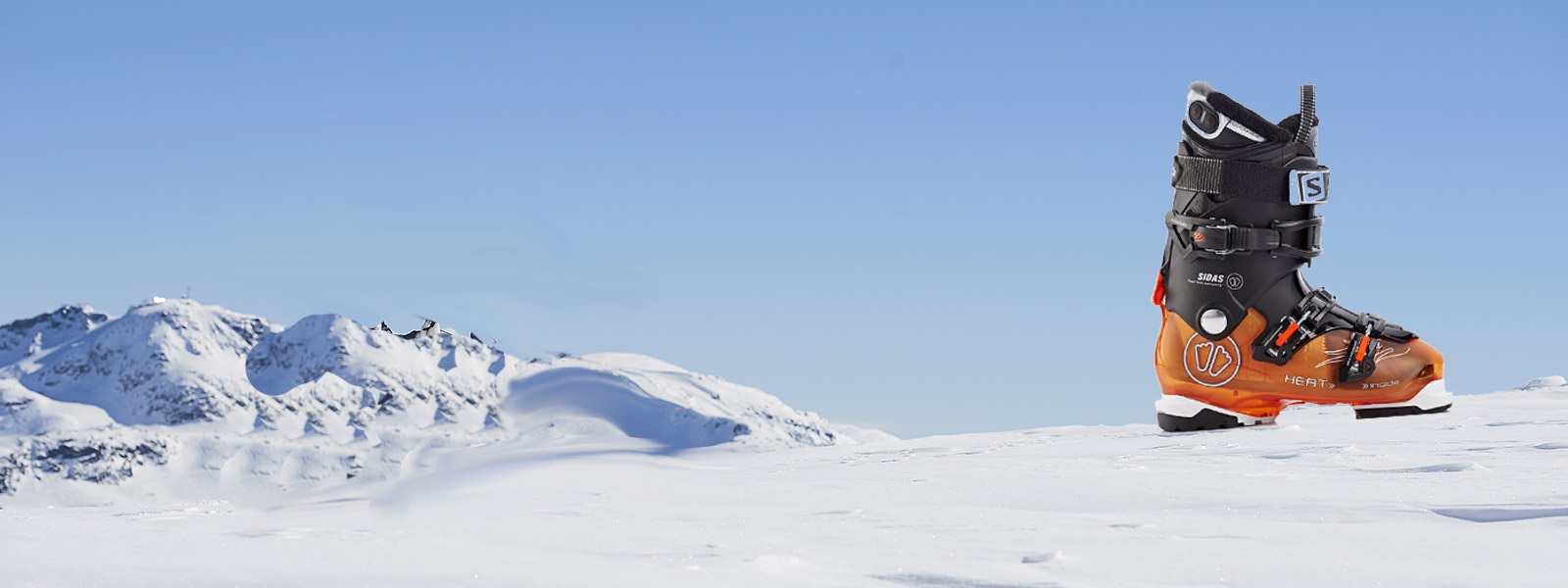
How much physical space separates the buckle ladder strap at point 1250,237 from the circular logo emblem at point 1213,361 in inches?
20.8

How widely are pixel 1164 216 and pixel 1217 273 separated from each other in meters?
0.47

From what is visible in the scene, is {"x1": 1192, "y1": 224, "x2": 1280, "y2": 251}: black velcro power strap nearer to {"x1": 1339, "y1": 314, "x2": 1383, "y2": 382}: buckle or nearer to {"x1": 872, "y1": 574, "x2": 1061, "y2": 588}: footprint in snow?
{"x1": 1339, "y1": 314, "x2": 1383, "y2": 382}: buckle

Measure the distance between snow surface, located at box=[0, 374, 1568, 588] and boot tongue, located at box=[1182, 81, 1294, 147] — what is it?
1812mm

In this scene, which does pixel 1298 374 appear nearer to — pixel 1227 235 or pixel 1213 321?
pixel 1213 321

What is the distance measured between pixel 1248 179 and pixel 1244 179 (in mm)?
21

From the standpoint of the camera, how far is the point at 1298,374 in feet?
22.7

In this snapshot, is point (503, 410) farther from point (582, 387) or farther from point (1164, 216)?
point (1164, 216)

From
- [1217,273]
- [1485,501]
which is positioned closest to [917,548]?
[1485,501]

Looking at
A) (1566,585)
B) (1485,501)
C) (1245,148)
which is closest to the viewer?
(1566,585)

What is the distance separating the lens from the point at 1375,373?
689 centimetres

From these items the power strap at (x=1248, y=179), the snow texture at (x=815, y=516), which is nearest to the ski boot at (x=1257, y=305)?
the power strap at (x=1248, y=179)

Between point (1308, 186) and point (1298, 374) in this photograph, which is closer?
point (1308, 186)

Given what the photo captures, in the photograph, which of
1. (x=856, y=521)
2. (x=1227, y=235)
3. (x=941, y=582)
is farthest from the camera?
(x=1227, y=235)

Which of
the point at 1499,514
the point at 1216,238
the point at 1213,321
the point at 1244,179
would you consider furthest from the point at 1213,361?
the point at 1499,514
